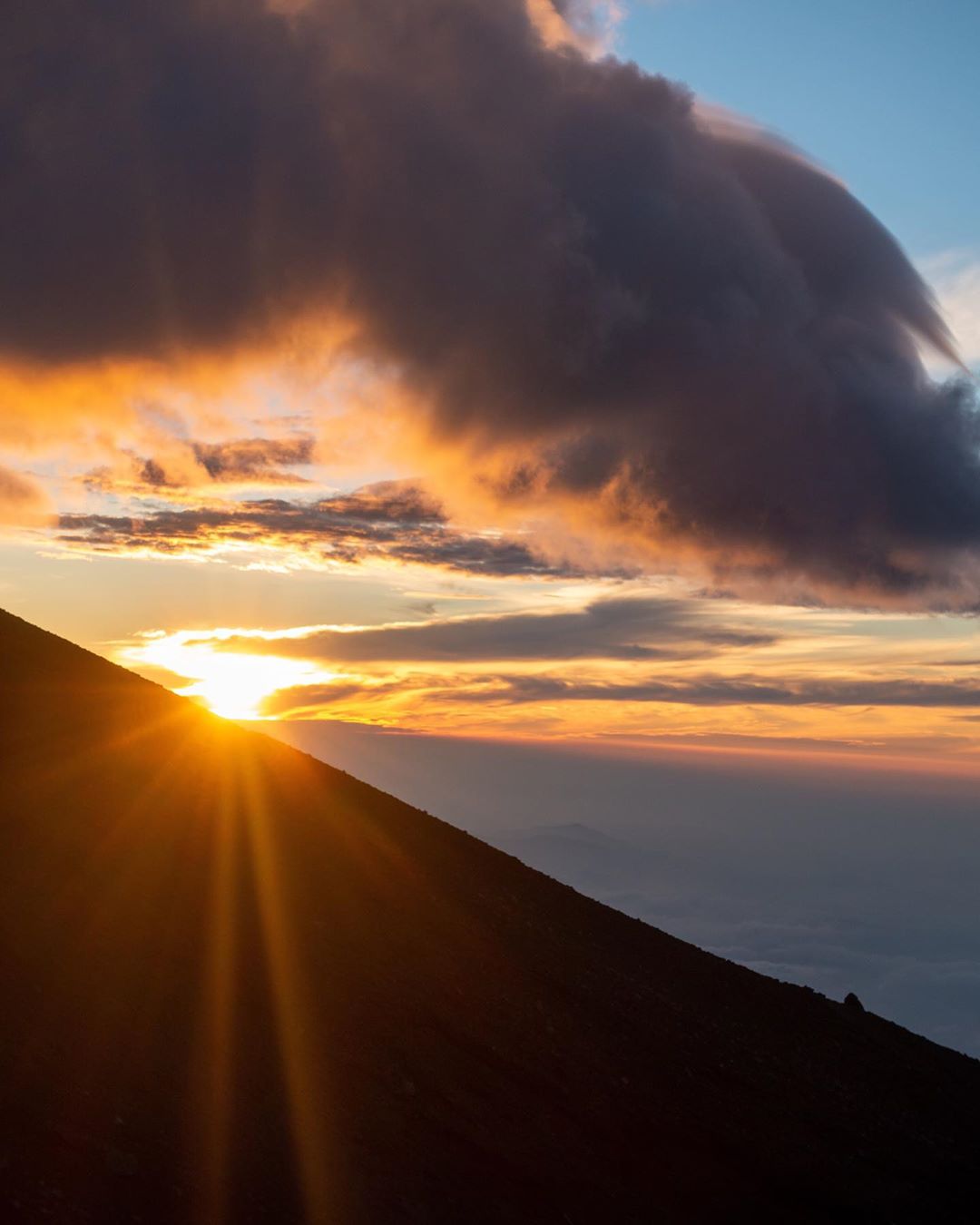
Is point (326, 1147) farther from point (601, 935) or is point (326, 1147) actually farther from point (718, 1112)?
point (601, 935)

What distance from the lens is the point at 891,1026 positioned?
156 ft

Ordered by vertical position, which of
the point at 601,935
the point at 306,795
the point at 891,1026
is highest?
the point at 306,795

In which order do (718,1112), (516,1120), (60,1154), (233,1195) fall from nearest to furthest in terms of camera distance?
1. (60,1154)
2. (233,1195)
3. (516,1120)
4. (718,1112)

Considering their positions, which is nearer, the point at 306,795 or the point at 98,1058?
the point at 98,1058

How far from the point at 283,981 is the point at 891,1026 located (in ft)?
108

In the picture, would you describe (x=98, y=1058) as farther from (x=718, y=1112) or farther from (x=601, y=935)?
(x=601, y=935)

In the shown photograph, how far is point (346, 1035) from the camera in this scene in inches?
960

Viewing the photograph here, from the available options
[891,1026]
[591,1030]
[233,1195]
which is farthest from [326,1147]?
[891,1026]

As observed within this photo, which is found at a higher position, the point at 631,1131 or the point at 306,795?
the point at 306,795

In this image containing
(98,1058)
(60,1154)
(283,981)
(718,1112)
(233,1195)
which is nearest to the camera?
(60,1154)

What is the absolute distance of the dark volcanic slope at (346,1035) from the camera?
18.9 metres

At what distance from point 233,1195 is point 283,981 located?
26.6 ft

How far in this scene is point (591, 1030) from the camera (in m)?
31.4

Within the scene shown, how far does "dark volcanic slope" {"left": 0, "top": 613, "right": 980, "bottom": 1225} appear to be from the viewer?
18.9 metres
